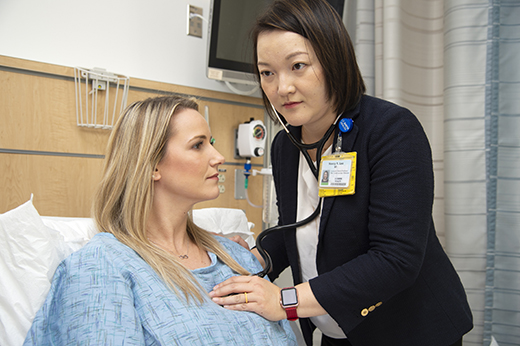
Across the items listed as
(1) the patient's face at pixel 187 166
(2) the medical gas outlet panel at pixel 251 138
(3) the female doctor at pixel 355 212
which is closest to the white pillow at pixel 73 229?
(1) the patient's face at pixel 187 166

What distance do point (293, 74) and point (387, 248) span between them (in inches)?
19.8

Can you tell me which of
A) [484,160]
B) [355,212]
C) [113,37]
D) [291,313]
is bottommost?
[291,313]

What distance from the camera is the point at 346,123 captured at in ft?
3.44

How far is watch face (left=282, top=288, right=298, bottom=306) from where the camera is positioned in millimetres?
943

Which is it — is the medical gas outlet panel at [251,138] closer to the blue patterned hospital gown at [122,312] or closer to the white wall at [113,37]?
the white wall at [113,37]

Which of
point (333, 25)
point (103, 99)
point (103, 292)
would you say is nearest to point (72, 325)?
point (103, 292)

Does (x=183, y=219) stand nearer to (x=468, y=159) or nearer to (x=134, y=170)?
(x=134, y=170)

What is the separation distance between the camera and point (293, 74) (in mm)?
996

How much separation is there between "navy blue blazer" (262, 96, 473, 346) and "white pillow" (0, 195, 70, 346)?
0.71 metres

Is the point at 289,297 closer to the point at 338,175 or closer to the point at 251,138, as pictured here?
the point at 338,175

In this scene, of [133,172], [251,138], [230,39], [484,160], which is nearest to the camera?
[133,172]

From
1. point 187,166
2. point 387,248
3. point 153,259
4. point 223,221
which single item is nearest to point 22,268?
point 153,259

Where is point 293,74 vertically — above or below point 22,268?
above

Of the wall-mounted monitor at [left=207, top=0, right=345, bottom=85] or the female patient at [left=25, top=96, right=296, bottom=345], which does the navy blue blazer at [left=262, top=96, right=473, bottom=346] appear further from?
the wall-mounted monitor at [left=207, top=0, right=345, bottom=85]
